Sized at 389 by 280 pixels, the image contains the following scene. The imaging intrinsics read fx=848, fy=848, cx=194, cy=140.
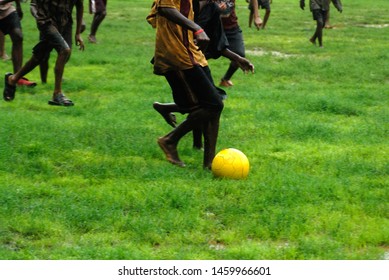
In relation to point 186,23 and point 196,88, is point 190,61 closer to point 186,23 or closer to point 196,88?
point 196,88

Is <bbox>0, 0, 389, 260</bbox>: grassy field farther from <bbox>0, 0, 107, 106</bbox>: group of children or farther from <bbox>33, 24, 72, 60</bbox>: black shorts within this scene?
<bbox>33, 24, 72, 60</bbox>: black shorts

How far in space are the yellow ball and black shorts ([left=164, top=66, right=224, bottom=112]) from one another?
1.75 ft

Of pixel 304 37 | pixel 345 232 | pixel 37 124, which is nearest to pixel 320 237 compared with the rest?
pixel 345 232

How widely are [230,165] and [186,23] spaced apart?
1310 mm

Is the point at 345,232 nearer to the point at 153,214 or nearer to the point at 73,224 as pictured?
the point at 153,214

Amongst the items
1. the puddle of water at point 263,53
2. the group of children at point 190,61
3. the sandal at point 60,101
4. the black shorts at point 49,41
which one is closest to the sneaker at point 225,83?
the sandal at point 60,101

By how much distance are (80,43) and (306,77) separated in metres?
4.76

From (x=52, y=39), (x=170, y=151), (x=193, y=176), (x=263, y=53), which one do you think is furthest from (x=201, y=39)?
(x=263, y=53)

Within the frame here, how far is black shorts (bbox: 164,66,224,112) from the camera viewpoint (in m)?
7.77

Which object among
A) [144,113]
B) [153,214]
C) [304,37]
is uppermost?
[153,214]

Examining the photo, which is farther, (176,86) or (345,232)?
(176,86)

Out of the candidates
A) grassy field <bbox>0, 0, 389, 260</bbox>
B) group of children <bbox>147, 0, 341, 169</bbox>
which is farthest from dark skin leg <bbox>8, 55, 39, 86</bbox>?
group of children <bbox>147, 0, 341, 169</bbox>
